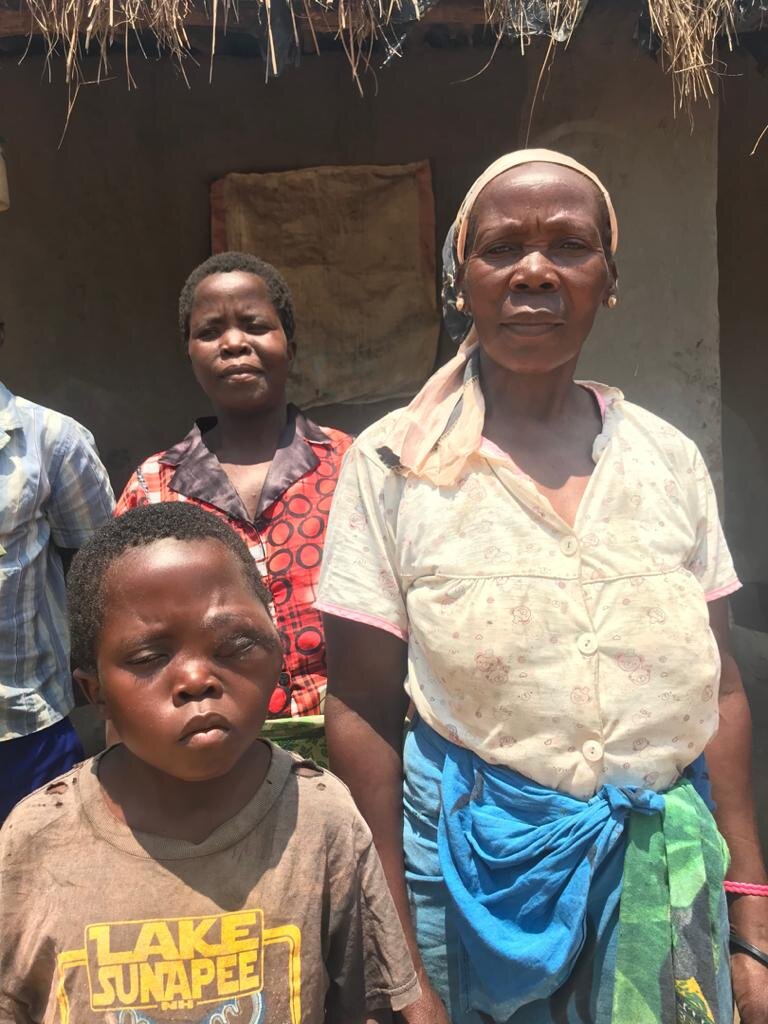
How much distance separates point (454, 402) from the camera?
5.82ft

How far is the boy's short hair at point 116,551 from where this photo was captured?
1.43 m

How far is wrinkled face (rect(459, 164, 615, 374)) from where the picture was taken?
1.67 metres

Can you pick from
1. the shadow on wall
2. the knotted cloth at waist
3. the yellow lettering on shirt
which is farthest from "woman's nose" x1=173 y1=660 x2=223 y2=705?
the shadow on wall

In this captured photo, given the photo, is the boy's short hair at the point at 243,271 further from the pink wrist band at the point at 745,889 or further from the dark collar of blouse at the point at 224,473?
the pink wrist band at the point at 745,889

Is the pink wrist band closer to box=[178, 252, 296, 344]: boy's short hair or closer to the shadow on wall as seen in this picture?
box=[178, 252, 296, 344]: boy's short hair

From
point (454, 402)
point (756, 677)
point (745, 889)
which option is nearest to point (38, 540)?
point (454, 402)

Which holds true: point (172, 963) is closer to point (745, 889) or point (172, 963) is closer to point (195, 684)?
point (195, 684)

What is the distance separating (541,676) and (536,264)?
67cm

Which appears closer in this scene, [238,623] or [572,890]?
[238,623]

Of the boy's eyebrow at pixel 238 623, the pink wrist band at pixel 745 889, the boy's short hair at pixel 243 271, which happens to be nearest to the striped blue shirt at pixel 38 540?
the boy's short hair at pixel 243 271

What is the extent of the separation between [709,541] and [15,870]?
1193 millimetres

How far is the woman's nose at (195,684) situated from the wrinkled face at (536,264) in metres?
0.75

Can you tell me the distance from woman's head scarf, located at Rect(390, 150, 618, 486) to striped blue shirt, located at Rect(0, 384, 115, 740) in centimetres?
97

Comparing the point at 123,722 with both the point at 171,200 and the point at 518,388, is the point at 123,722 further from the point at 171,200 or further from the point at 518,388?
the point at 171,200
